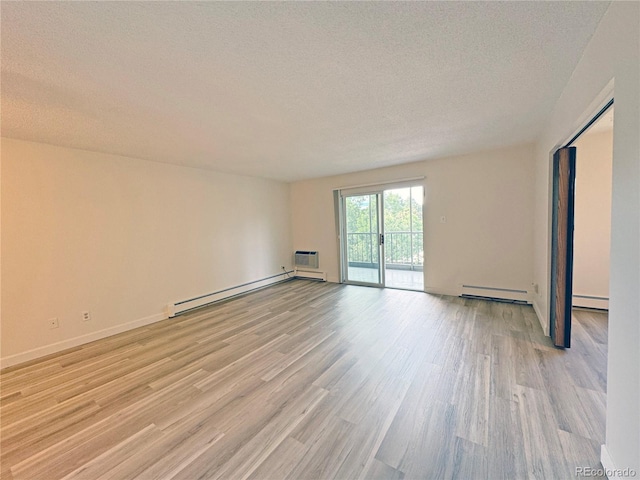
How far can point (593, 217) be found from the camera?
3426 millimetres

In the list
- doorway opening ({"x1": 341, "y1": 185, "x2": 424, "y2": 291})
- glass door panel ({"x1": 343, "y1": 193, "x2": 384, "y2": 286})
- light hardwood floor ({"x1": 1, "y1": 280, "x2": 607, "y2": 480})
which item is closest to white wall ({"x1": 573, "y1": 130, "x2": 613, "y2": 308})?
light hardwood floor ({"x1": 1, "y1": 280, "x2": 607, "y2": 480})

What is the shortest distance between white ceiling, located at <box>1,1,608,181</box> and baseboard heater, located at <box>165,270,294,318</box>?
2.47 metres

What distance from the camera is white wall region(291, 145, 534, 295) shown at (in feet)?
12.5

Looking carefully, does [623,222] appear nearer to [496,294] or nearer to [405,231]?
[496,294]

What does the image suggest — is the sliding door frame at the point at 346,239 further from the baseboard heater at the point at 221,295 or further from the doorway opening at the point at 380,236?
the baseboard heater at the point at 221,295

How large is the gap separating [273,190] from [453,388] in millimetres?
4978

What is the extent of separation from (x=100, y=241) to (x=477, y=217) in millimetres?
5567

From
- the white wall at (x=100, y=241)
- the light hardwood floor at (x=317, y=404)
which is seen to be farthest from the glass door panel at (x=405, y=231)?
the white wall at (x=100, y=241)

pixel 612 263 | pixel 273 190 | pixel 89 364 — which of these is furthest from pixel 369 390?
pixel 273 190

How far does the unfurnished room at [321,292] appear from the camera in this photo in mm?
1315

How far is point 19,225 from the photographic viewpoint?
2750 millimetres

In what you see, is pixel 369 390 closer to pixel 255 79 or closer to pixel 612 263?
pixel 612 263

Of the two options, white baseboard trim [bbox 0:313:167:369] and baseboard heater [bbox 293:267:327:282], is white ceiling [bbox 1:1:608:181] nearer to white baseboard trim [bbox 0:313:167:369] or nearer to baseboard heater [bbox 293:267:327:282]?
white baseboard trim [bbox 0:313:167:369]

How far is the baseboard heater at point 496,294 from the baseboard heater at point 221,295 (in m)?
3.80
